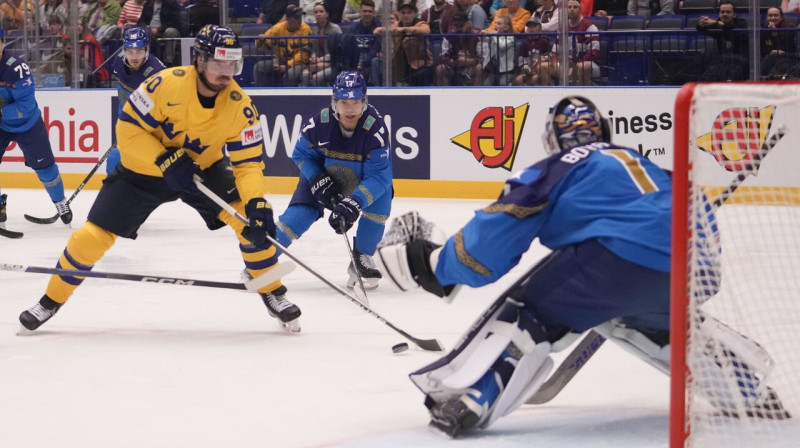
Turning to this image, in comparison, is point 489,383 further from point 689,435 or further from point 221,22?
point 221,22

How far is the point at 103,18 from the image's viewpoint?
9875 millimetres

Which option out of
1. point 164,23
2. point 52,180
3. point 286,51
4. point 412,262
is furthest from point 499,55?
point 412,262

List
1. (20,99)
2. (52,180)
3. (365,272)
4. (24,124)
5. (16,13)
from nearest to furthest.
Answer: (365,272), (20,99), (24,124), (52,180), (16,13)

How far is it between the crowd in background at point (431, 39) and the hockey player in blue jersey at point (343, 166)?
3306 mm

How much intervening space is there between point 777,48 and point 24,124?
16.1ft

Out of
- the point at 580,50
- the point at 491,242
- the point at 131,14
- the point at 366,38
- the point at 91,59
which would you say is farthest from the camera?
the point at 131,14

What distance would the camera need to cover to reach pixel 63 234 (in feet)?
23.1

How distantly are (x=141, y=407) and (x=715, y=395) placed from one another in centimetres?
153

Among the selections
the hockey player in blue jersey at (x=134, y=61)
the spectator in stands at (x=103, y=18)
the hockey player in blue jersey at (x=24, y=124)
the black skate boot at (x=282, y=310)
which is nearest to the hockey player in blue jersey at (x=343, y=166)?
the black skate boot at (x=282, y=310)

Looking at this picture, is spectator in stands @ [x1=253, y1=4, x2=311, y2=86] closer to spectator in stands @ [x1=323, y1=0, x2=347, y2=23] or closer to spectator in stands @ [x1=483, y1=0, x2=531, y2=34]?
spectator in stands @ [x1=323, y1=0, x2=347, y2=23]

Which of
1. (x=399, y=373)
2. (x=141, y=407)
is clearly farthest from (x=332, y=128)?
(x=141, y=407)

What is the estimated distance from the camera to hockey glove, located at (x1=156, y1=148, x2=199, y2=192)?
12.9 feet

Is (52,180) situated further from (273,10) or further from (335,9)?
(335,9)

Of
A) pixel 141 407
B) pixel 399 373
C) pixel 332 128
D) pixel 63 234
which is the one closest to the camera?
pixel 141 407
